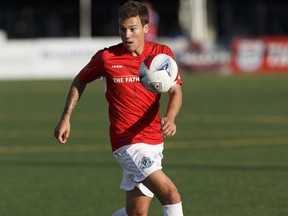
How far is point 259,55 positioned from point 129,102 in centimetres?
2989

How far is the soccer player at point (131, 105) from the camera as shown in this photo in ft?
27.8

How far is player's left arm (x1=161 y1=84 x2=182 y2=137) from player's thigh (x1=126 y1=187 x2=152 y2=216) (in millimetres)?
771

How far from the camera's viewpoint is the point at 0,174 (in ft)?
47.5

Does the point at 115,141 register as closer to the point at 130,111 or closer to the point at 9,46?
the point at 130,111

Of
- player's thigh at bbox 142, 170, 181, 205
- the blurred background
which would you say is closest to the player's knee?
player's thigh at bbox 142, 170, 181, 205

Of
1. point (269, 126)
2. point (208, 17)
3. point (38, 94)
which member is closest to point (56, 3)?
point (208, 17)

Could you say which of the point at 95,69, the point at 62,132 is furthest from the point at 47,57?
the point at 62,132

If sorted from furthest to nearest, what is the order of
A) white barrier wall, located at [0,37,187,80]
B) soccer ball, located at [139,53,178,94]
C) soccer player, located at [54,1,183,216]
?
white barrier wall, located at [0,37,187,80] < soccer player, located at [54,1,183,216] < soccer ball, located at [139,53,178,94]

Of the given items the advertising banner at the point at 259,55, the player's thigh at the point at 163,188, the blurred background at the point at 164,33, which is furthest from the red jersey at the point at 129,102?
the advertising banner at the point at 259,55

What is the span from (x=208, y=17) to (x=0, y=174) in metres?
33.5

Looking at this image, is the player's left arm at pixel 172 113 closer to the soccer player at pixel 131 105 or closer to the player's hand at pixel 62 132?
the soccer player at pixel 131 105

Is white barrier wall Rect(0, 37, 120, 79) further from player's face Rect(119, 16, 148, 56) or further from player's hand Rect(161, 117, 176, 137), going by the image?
player's hand Rect(161, 117, 176, 137)

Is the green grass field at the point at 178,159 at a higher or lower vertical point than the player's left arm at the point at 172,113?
lower

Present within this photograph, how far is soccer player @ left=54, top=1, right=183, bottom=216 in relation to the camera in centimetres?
847
